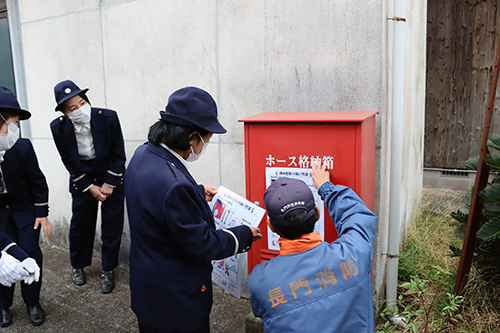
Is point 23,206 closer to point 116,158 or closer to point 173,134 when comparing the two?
point 116,158

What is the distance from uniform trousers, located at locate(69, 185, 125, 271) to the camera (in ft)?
12.5

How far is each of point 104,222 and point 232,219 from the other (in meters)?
2.05

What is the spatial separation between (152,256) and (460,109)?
19.5 feet

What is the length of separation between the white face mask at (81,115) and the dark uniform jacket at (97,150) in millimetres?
53

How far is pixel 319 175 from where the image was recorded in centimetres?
211

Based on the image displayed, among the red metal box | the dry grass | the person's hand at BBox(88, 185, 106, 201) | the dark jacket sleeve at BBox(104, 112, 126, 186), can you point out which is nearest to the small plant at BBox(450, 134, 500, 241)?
the dry grass

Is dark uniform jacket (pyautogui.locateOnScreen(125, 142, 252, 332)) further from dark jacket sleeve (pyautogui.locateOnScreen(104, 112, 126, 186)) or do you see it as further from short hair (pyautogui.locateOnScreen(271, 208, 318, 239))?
dark jacket sleeve (pyautogui.locateOnScreen(104, 112, 126, 186))

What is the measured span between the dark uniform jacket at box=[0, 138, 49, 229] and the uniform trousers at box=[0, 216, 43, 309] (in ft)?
0.19

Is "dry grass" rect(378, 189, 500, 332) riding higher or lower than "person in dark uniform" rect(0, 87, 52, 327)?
lower

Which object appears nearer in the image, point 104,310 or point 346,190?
point 346,190

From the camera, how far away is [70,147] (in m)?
3.60

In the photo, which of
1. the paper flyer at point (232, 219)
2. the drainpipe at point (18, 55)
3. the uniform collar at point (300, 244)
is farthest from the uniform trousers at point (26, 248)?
the uniform collar at point (300, 244)

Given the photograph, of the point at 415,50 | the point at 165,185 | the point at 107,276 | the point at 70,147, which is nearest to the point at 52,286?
the point at 107,276

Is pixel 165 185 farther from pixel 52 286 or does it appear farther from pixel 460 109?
pixel 460 109
